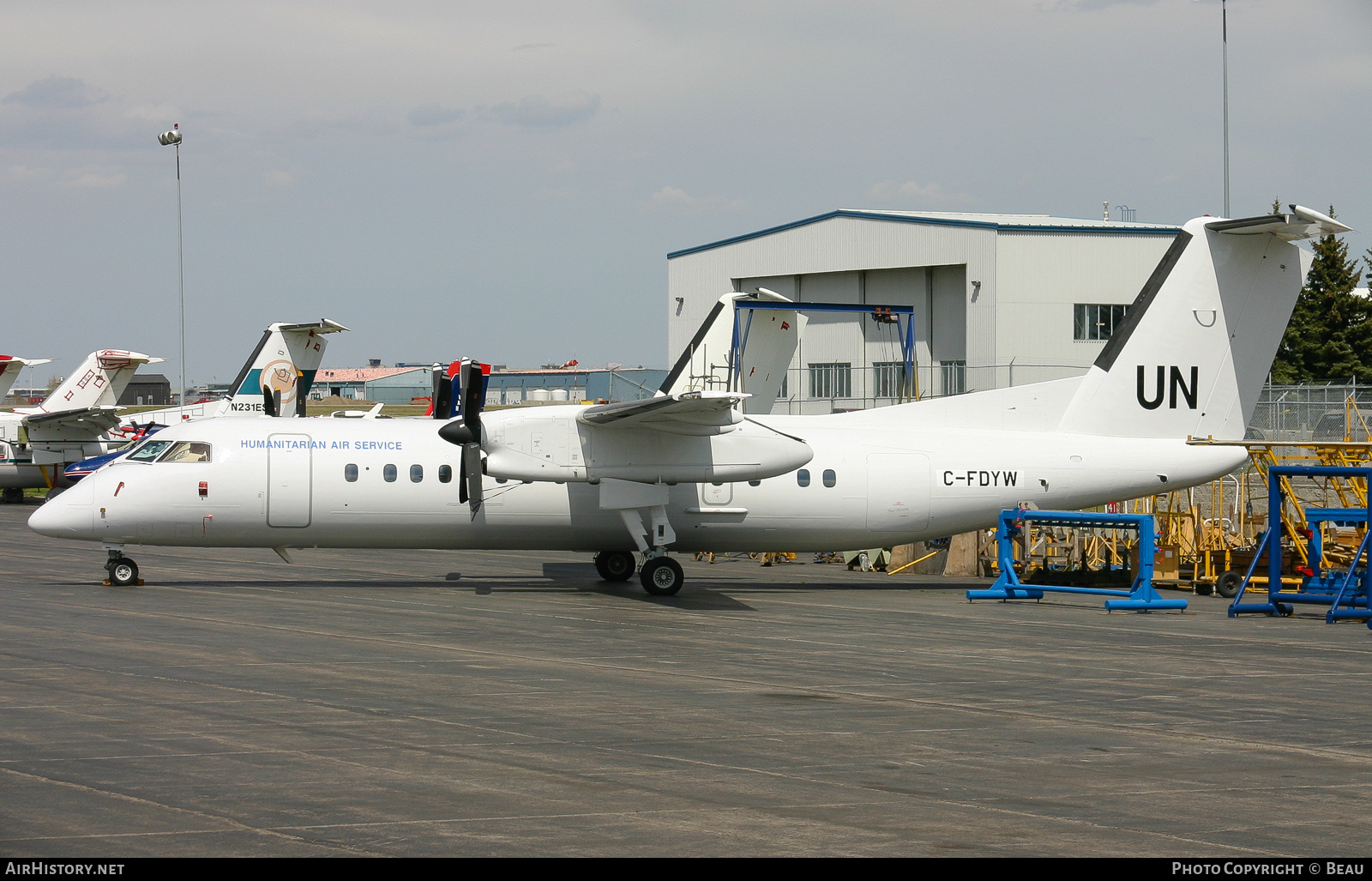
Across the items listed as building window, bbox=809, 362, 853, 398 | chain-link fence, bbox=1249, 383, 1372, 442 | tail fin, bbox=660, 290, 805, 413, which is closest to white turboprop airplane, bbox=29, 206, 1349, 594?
tail fin, bbox=660, 290, 805, 413

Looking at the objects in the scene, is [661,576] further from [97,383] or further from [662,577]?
[97,383]

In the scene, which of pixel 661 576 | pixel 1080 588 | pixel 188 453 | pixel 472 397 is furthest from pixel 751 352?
pixel 188 453

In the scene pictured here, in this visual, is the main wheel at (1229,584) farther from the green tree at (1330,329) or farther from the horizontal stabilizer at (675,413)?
the green tree at (1330,329)

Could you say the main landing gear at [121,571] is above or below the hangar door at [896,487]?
below

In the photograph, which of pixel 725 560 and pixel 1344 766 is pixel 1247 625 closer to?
pixel 1344 766

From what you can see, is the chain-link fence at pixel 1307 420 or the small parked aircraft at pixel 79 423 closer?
the chain-link fence at pixel 1307 420

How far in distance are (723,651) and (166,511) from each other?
10.4 metres

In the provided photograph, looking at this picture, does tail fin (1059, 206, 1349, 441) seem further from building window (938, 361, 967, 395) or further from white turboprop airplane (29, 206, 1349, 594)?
building window (938, 361, 967, 395)

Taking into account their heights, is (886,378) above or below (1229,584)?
above

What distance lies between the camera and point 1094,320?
51906 mm

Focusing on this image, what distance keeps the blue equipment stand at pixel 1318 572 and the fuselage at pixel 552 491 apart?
2.50 metres

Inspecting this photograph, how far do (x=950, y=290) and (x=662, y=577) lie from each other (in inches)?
1424

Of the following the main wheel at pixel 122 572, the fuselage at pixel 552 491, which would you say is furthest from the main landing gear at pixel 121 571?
the fuselage at pixel 552 491

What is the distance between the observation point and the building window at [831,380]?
180ft
